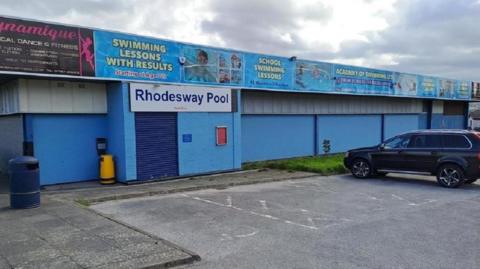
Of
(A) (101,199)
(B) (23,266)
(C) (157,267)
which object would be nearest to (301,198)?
(A) (101,199)

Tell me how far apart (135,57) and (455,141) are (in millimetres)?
10470

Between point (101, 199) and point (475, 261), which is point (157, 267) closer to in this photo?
→ point (475, 261)

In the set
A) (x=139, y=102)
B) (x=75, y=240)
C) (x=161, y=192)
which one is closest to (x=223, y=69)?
(x=139, y=102)

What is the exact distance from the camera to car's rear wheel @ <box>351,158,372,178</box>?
14656mm

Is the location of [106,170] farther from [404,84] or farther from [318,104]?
[404,84]

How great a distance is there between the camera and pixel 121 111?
42.2 ft

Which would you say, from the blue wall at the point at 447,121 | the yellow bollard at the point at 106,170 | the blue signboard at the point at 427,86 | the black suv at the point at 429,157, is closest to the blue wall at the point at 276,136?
the black suv at the point at 429,157

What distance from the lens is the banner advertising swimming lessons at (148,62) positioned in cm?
1099

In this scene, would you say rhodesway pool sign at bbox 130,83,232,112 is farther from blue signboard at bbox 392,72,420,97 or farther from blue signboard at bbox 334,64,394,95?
blue signboard at bbox 392,72,420,97

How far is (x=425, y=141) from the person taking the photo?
1342 cm

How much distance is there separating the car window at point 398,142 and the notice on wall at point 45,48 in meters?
10.1

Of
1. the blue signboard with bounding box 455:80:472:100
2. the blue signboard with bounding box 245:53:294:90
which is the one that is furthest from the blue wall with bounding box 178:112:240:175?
the blue signboard with bounding box 455:80:472:100

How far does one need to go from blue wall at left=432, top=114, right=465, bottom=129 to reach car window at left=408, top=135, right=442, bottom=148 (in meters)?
19.5

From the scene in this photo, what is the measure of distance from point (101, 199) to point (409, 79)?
22.8m
